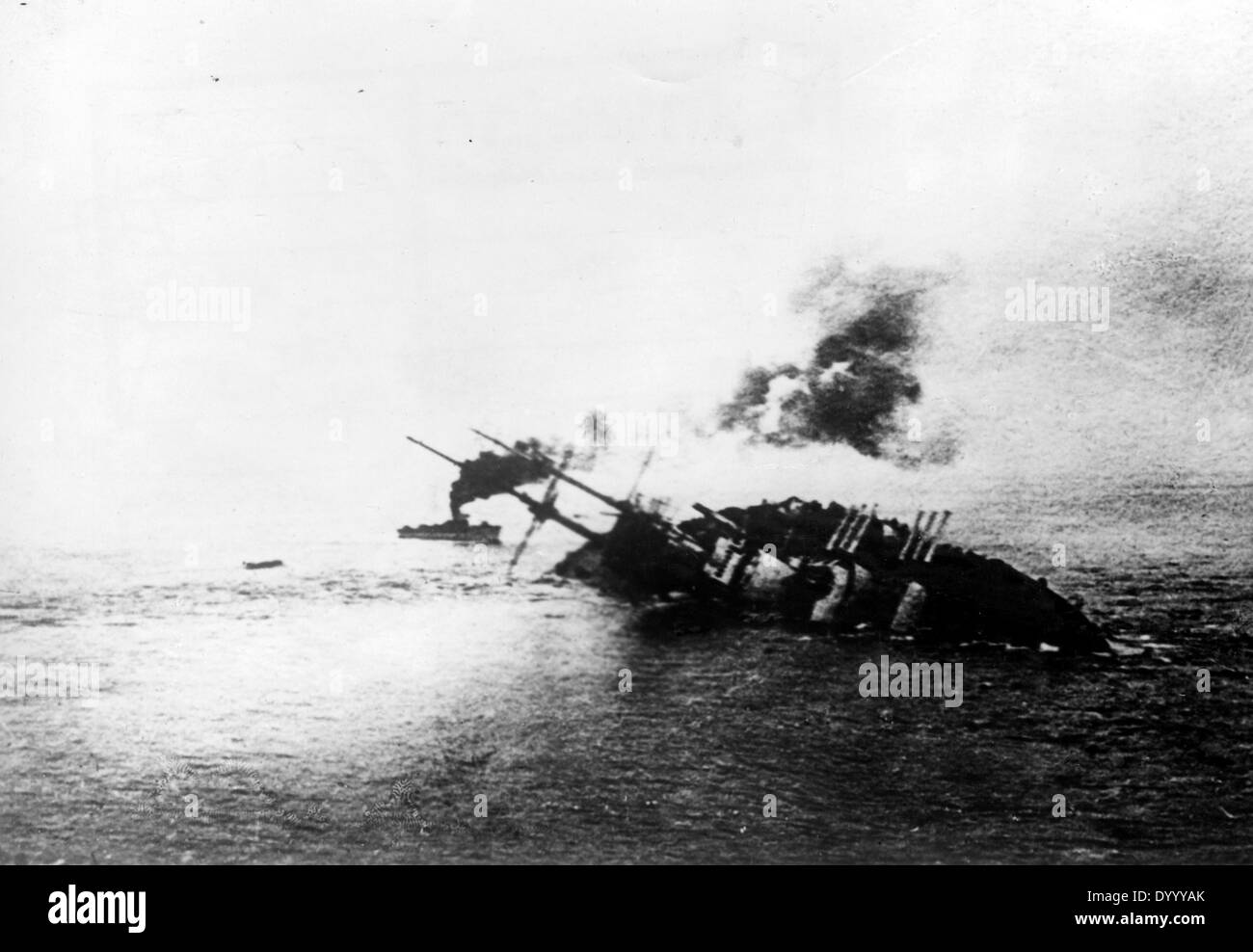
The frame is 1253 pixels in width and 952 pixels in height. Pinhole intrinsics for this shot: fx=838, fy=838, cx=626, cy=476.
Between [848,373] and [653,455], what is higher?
[848,373]

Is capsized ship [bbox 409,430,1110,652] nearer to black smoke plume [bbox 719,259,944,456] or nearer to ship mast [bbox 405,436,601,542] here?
ship mast [bbox 405,436,601,542]

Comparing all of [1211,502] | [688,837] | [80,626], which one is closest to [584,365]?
[688,837]

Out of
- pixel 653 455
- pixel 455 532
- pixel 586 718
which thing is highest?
pixel 653 455

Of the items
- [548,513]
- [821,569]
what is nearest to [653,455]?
[548,513]

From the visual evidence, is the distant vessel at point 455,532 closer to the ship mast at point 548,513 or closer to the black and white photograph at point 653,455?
the black and white photograph at point 653,455

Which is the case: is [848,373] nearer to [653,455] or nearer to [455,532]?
[653,455]
